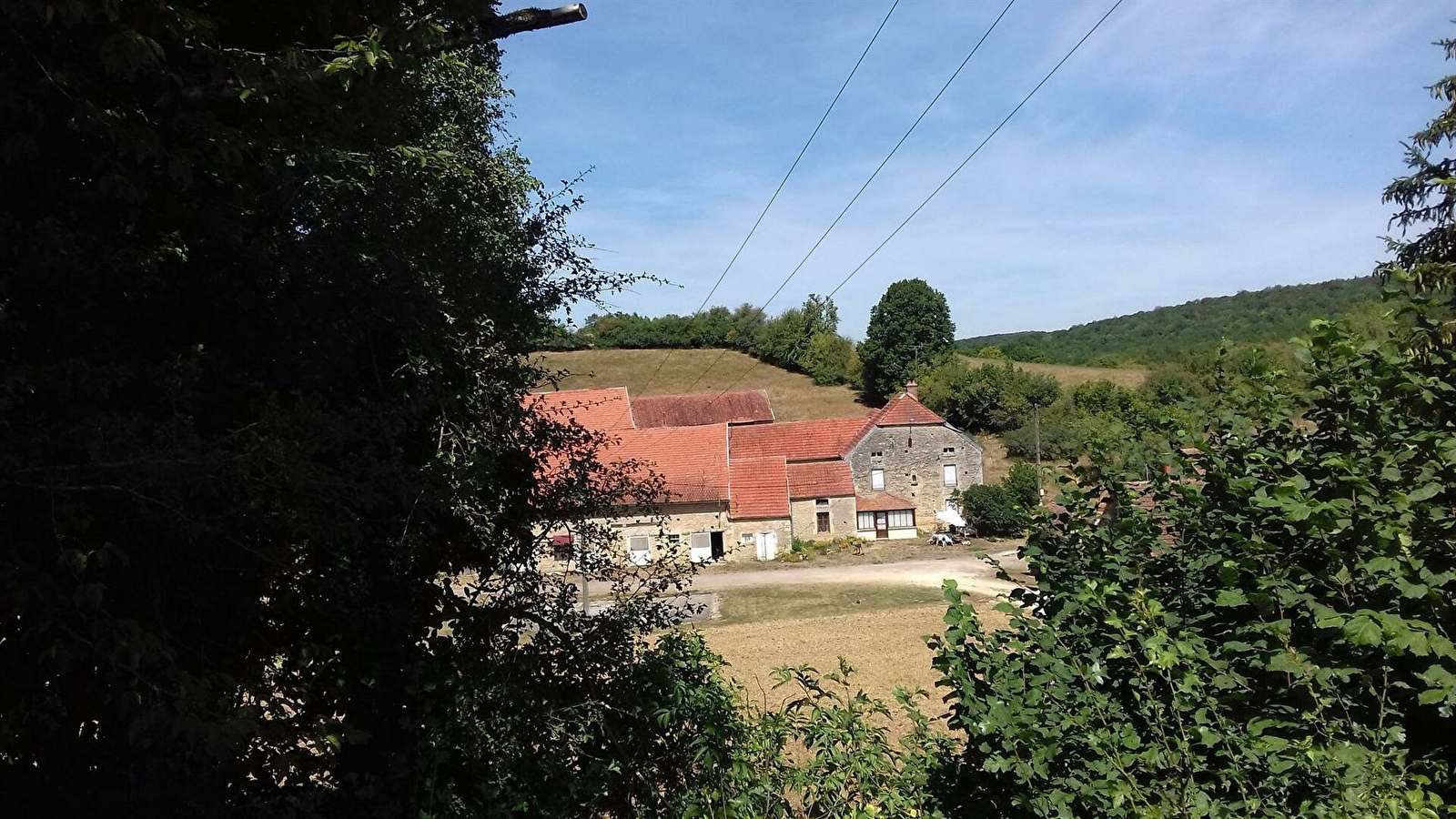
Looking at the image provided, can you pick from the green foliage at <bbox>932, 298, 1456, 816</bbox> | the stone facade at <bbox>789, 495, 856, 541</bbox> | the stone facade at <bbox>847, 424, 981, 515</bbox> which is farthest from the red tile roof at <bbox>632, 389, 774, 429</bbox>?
the green foliage at <bbox>932, 298, 1456, 816</bbox>

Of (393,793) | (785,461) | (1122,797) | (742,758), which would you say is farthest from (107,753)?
(785,461)

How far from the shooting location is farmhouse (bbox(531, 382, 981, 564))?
3497 centimetres

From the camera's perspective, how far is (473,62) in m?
7.40

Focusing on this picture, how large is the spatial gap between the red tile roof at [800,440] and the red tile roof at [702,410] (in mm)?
13158

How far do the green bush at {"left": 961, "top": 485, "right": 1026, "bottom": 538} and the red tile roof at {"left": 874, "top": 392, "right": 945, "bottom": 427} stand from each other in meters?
3.54

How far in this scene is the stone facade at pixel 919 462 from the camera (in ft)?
130

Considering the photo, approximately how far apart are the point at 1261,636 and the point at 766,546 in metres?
32.0

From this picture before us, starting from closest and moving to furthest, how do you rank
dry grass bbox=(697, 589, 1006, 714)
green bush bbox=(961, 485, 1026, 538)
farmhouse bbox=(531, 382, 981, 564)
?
dry grass bbox=(697, 589, 1006, 714)
farmhouse bbox=(531, 382, 981, 564)
green bush bbox=(961, 485, 1026, 538)

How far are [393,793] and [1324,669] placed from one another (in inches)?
182

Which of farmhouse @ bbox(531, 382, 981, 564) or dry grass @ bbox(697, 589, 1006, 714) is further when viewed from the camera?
farmhouse @ bbox(531, 382, 981, 564)

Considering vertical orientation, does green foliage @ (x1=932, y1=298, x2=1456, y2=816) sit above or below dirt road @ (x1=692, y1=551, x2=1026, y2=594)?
above

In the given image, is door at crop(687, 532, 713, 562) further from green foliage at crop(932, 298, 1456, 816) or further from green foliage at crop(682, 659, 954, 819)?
green foliage at crop(932, 298, 1456, 816)

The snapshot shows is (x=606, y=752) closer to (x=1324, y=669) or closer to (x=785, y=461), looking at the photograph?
(x=1324, y=669)

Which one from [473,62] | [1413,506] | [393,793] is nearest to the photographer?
[1413,506]
